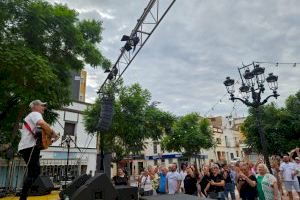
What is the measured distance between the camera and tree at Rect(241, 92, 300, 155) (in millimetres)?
23078

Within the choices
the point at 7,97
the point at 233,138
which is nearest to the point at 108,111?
→ the point at 7,97

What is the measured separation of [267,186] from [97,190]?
4646 mm

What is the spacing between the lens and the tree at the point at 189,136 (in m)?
31.1

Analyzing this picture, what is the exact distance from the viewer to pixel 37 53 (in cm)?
847

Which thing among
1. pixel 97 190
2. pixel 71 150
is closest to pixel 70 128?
pixel 71 150

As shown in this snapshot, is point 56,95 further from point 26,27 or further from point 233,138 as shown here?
point 233,138

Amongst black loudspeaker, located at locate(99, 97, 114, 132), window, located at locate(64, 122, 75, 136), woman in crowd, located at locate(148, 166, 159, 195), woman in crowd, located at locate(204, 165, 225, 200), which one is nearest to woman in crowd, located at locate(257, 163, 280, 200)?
woman in crowd, located at locate(204, 165, 225, 200)

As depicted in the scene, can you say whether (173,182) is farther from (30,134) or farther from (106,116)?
(30,134)

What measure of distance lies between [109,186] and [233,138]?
187ft

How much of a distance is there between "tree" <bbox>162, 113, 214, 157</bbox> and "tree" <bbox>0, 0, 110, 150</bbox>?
70.6 feet

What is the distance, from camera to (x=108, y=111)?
9.02m

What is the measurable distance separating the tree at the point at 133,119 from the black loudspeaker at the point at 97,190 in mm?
14290

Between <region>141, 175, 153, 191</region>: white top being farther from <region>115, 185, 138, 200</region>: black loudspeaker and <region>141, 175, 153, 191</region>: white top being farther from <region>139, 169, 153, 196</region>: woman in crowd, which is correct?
<region>115, 185, 138, 200</region>: black loudspeaker

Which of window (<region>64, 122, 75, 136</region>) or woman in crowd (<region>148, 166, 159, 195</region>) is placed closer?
woman in crowd (<region>148, 166, 159, 195</region>)
